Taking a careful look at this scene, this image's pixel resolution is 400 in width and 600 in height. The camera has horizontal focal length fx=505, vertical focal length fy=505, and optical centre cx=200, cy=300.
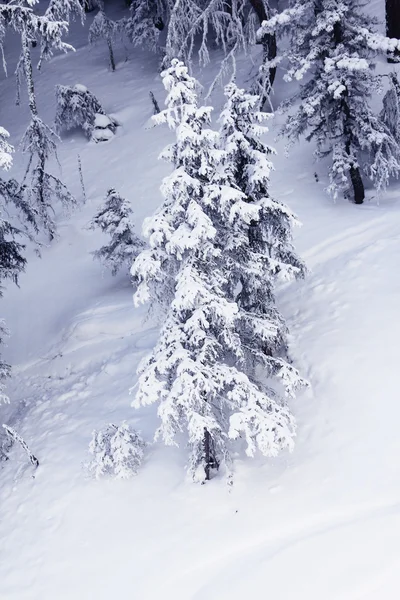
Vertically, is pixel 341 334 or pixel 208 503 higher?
pixel 341 334

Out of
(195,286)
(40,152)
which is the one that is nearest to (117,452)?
(195,286)

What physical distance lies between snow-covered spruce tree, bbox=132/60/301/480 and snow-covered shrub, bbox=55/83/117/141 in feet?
62.1

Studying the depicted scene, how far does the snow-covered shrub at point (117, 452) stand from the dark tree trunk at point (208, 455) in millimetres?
1647

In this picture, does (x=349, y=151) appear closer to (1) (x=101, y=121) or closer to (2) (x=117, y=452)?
(2) (x=117, y=452)

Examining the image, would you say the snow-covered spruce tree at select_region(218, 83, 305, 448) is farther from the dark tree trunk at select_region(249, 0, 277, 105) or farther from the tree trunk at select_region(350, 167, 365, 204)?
the dark tree trunk at select_region(249, 0, 277, 105)

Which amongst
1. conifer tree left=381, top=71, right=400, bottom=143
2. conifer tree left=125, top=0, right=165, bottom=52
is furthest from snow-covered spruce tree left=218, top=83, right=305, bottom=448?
conifer tree left=125, top=0, right=165, bottom=52

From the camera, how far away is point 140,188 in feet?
72.3

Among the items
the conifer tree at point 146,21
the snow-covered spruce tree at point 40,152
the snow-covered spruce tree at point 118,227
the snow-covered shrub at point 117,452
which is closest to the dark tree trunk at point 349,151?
the snow-covered spruce tree at point 118,227

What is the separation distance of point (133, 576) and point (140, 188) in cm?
1635

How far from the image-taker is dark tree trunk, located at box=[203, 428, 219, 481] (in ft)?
32.6

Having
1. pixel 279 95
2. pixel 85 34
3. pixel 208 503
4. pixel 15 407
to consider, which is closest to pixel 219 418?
pixel 208 503

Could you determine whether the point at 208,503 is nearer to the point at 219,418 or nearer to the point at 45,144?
the point at 219,418

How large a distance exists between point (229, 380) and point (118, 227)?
8831 mm

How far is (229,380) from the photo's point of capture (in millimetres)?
9016
